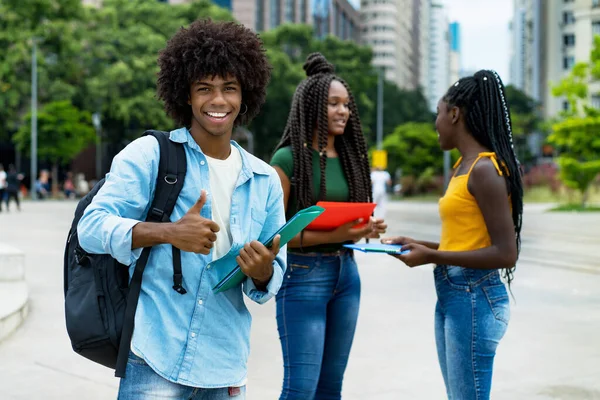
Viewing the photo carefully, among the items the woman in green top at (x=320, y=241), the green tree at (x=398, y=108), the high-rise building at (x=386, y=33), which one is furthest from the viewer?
the high-rise building at (x=386, y=33)

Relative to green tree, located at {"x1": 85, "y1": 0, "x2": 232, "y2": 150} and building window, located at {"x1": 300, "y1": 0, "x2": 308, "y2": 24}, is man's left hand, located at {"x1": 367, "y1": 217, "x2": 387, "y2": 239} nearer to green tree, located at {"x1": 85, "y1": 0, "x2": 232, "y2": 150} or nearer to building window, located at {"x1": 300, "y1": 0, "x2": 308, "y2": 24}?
green tree, located at {"x1": 85, "y1": 0, "x2": 232, "y2": 150}

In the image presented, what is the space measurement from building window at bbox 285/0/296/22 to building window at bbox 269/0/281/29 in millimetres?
3293

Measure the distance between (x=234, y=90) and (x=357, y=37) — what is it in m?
122

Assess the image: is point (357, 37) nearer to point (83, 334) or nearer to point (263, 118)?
point (263, 118)

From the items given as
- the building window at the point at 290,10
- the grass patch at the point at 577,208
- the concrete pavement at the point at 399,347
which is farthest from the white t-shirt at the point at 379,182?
the building window at the point at 290,10

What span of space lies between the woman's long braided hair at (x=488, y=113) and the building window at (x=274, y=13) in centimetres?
7448

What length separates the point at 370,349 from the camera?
632 centimetres

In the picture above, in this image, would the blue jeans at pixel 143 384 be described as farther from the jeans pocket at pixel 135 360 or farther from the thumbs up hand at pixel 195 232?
the thumbs up hand at pixel 195 232

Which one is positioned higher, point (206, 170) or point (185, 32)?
point (185, 32)

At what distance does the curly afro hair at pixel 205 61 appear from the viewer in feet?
7.80

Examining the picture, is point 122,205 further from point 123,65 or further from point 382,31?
point 382,31

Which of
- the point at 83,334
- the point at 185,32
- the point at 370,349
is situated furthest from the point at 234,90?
the point at 370,349

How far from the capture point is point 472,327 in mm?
2951

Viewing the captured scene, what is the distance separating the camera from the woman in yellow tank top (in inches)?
116
